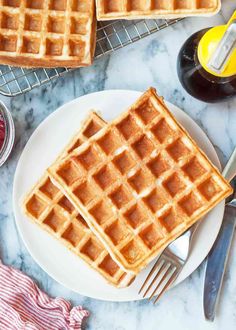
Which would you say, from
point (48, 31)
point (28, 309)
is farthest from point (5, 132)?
point (28, 309)

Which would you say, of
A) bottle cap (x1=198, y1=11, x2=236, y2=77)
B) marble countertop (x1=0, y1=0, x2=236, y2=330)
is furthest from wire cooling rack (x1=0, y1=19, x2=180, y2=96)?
bottle cap (x1=198, y1=11, x2=236, y2=77)

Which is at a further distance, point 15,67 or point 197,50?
point 15,67

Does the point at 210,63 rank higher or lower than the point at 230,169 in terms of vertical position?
higher

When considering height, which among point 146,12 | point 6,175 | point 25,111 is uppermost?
point 146,12

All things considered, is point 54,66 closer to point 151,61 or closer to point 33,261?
point 151,61

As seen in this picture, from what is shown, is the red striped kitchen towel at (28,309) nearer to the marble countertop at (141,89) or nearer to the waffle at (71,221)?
the marble countertop at (141,89)

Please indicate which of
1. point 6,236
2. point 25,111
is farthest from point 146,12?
point 6,236

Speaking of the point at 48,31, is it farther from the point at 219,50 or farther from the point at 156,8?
the point at 219,50
